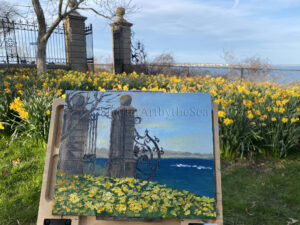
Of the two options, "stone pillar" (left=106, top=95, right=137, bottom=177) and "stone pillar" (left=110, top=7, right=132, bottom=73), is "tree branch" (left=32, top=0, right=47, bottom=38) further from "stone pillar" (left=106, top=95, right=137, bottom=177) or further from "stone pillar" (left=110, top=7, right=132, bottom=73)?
"stone pillar" (left=106, top=95, right=137, bottom=177)

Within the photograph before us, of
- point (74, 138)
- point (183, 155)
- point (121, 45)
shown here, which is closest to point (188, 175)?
point (183, 155)

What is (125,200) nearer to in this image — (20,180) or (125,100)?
(125,100)

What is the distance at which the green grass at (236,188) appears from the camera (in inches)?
117

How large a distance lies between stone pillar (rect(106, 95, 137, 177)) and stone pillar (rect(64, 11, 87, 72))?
1346 centimetres

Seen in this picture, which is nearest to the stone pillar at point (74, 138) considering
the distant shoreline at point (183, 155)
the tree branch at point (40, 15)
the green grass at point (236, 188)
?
the distant shoreline at point (183, 155)

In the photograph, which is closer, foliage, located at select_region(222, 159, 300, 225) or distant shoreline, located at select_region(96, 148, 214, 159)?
distant shoreline, located at select_region(96, 148, 214, 159)

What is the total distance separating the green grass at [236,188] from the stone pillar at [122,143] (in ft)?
5.38

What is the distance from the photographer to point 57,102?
212 cm

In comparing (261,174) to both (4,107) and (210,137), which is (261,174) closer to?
(210,137)

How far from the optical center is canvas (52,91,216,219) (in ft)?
5.93

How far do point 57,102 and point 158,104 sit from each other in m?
0.84

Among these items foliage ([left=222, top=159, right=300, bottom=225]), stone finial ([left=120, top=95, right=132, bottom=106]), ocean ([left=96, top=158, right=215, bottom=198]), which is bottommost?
foliage ([left=222, top=159, right=300, bottom=225])

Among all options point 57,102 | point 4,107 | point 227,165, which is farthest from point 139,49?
point 57,102

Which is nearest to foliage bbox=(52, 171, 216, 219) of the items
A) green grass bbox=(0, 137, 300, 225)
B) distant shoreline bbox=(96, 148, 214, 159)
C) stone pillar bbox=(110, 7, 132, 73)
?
distant shoreline bbox=(96, 148, 214, 159)
